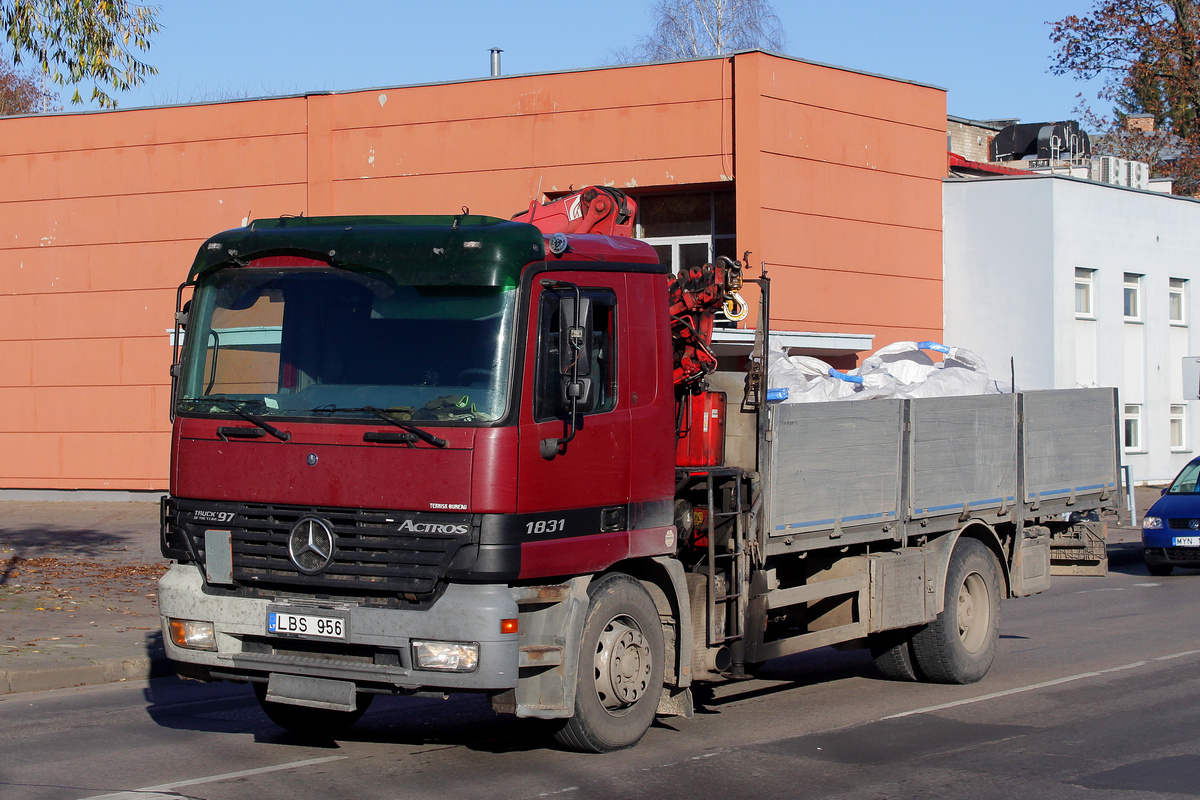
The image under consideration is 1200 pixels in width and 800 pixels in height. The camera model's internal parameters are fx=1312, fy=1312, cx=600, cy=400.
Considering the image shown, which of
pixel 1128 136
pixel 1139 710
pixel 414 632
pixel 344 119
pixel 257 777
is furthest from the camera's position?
pixel 1128 136

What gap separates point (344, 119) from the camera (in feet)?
88.1

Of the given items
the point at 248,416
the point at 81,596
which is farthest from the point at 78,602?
the point at 248,416

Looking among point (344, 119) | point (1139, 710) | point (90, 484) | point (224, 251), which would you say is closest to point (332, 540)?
point (224, 251)

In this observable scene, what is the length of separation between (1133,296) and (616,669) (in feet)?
92.9

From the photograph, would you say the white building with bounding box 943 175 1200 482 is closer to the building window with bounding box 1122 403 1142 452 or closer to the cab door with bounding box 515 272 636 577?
the building window with bounding box 1122 403 1142 452

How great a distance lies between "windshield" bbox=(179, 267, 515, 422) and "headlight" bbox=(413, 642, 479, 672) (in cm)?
108

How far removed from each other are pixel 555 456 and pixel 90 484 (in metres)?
24.1

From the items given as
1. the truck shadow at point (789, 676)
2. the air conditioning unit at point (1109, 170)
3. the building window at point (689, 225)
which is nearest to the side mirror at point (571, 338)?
the truck shadow at point (789, 676)

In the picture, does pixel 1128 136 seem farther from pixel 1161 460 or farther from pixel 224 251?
pixel 224 251

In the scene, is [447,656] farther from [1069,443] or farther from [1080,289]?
[1080,289]

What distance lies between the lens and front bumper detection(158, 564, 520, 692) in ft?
20.5

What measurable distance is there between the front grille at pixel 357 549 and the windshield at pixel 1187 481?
49.8 feet

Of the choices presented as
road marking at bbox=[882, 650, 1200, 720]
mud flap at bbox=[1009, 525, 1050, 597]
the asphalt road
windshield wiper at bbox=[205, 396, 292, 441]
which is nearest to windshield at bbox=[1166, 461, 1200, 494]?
road marking at bbox=[882, 650, 1200, 720]

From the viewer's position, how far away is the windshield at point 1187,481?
18.7 meters
